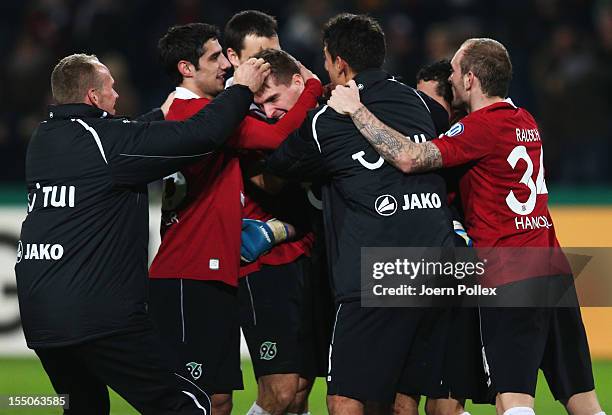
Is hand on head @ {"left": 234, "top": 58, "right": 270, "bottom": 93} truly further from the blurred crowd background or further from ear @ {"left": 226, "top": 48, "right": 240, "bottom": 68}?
the blurred crowd background

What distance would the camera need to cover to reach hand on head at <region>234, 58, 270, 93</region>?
665 centimetres

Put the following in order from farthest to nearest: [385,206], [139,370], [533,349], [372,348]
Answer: [533,349] < [385,206] < [372,348] < [139,370]

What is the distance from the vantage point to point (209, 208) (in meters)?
6.93

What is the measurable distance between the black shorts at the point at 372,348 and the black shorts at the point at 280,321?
111 centimetres

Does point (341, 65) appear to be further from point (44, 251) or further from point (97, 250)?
point (44, 251)

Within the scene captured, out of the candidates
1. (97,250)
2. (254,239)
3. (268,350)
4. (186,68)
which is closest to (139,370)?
(97,250)

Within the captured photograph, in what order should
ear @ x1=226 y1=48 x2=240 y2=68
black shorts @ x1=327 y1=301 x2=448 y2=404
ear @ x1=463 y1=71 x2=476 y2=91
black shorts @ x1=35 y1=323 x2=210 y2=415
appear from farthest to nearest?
ear @ x1=226 y1=48 x2=240 y2=68 < ear @ x1=463 y1=71 x2=476 y2=91 < black shorts @ x1=327 y1=301 x2=448 y2=404 < black shorts @ x1=35 y1=323 x2=210 y2=415

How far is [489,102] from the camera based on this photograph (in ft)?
22.3

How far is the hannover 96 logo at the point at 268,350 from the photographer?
752cm

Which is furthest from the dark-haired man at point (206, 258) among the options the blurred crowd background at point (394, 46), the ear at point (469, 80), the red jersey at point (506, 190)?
the blurred crowd background at point (394, 46)

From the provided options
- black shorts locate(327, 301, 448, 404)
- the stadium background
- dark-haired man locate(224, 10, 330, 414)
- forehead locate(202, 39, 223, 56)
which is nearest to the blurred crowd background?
the stadium background

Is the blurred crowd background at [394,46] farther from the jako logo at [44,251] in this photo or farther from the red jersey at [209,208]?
the jako logo at [44,251]

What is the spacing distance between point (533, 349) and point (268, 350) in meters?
1.76

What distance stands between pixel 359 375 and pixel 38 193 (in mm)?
1900
